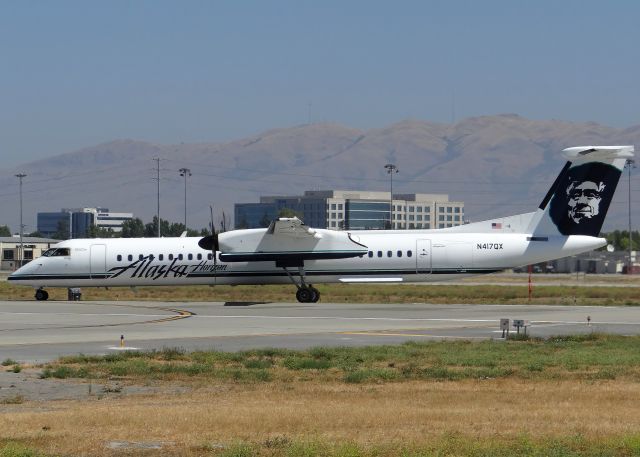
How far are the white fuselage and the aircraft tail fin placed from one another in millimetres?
593

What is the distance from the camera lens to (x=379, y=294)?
2340 inches

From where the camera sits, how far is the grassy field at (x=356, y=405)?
46.6 ft

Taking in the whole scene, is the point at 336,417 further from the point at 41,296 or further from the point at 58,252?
the point at 41,296

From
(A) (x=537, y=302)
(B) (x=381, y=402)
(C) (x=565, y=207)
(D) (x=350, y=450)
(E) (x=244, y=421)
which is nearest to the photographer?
(D) (x=350, y=450)

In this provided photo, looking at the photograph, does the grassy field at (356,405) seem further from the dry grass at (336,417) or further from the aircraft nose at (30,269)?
the aircraft nose at (30,269)

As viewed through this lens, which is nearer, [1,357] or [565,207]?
[1,357]

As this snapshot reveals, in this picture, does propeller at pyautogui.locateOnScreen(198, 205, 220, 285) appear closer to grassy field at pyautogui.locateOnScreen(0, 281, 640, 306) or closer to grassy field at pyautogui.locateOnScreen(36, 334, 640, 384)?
grassy field at pyautogui.locateOnScreen(0, 281, 640, 306)

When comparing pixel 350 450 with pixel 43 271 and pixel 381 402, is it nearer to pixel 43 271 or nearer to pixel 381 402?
pixel 381 402

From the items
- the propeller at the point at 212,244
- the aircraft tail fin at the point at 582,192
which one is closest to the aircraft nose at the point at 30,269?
the propeller at the point at 212,244

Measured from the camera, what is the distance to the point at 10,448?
1348 cm

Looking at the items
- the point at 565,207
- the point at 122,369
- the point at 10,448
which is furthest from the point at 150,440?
the point at 565,207

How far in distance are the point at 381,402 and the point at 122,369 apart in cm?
703

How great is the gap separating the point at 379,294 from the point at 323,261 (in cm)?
870

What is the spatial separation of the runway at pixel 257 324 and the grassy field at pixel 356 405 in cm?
340
